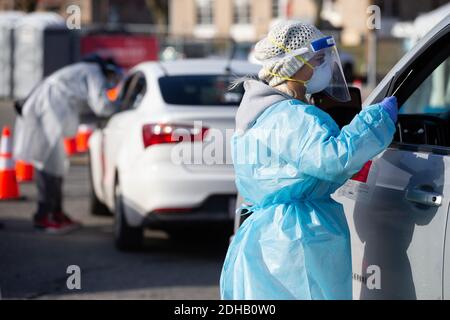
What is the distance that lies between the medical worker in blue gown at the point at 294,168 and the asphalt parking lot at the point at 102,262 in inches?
133

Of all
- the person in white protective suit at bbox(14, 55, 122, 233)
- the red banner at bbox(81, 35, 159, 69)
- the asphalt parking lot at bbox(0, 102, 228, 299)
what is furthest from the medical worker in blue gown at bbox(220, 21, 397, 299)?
the red banner at bbox(81, 35, 159, 69)

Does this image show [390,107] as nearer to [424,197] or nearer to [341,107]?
[424,197]

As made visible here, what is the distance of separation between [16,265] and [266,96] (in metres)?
4.88

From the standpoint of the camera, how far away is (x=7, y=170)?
10.9 meters

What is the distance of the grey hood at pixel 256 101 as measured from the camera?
11.8ft

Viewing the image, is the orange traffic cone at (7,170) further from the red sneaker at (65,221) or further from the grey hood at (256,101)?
the grey hood at (256,101)

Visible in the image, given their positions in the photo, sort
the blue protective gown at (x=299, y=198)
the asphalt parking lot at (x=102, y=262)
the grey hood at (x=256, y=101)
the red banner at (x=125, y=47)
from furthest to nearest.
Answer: the red banner at (x=125, y=47)
the asphalt parking lot at (x=102, y=262)
the grey hood at (x=256, y=101)
the blue protective gown at (x=299, y=198)

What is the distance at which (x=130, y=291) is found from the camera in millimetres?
7016

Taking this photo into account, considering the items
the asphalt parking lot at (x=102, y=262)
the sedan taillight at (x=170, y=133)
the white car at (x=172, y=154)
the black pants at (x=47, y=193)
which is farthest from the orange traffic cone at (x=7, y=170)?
the sedan taillight at (x=170, y=133)

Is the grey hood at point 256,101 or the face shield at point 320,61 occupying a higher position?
the face shield at point 320,61

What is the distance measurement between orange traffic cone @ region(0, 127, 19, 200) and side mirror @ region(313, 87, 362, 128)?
7.03 metres
